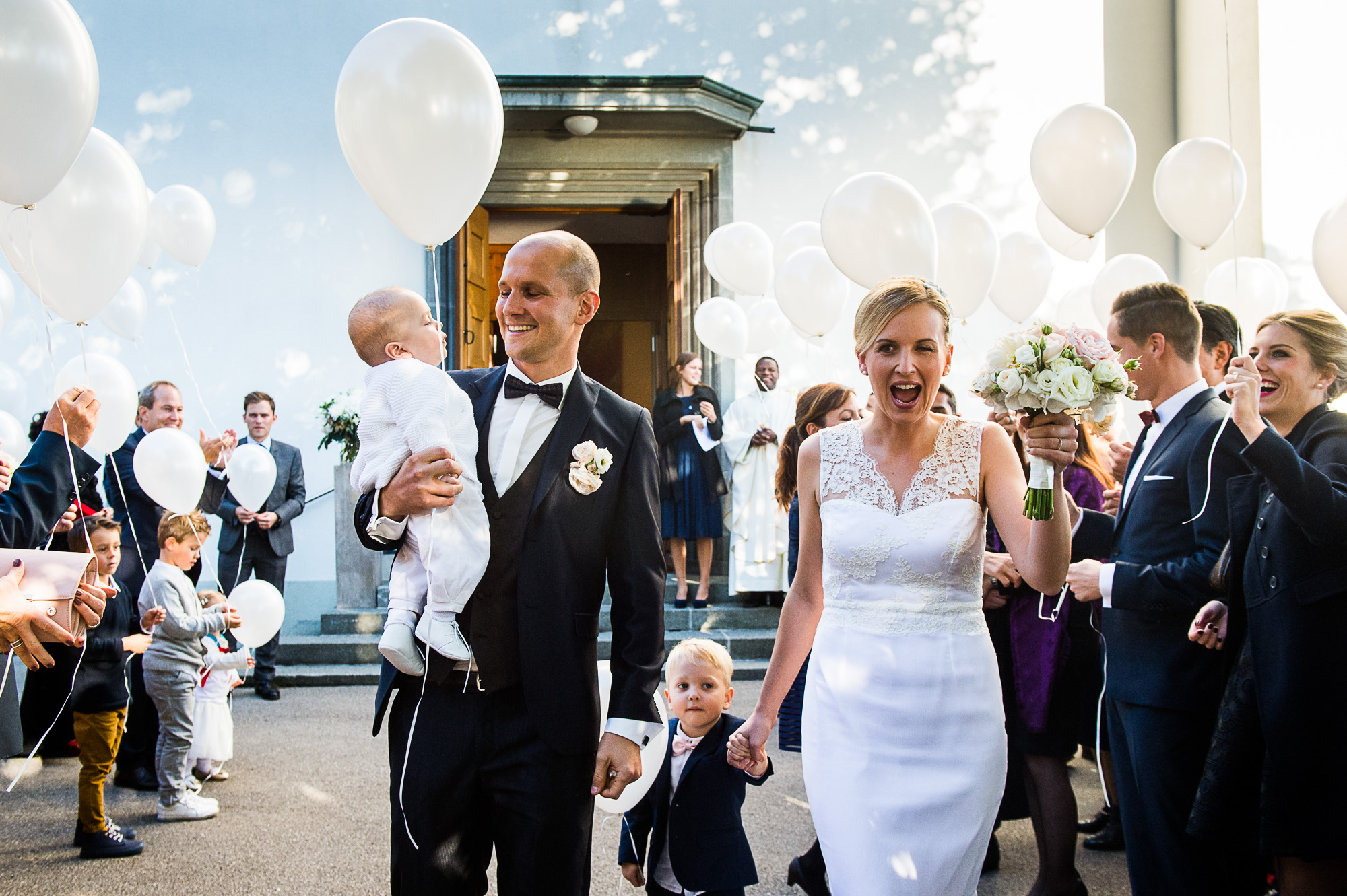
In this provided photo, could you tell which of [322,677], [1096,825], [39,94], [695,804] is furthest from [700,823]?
[322,677]

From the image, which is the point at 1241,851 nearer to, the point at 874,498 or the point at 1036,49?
the point at 874,498

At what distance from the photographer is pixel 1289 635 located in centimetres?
253

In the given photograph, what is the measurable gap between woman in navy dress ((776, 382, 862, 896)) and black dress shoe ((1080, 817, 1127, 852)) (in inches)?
50.6

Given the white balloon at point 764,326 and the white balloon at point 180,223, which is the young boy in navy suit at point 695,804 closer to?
the white balloon at point 180,223

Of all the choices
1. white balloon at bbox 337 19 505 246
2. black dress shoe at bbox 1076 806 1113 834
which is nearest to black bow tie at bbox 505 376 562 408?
white balloon at bbox 337 19 505 246

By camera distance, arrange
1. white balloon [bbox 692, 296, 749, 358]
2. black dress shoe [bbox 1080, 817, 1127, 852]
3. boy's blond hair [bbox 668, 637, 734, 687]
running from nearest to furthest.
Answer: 1. boy's blond hair [bbox 668, 637, 734, 687]
2. black dress shoe [bbox 1080, 817, 1127, 852]
3. white balloon [bbox 692, 296, 749, 358]

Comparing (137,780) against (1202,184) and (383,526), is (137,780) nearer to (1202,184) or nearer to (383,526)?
(383,526)

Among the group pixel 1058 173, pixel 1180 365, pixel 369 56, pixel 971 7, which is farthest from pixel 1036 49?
pixel 369 56

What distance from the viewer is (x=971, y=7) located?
32.7 ft

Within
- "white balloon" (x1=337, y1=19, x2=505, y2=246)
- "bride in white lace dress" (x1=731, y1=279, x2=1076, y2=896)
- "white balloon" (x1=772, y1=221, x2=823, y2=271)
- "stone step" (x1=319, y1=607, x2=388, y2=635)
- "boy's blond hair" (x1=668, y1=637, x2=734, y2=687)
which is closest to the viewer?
"bride in white lace dress" (x1=731, y1=279, x2=1076, y2=896)

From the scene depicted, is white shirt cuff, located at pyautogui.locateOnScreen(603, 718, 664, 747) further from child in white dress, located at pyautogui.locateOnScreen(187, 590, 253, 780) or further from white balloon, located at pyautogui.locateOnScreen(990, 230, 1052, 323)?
white balloon, located at pyautogui.locateOnScreen(990, 230, 1052, 323)

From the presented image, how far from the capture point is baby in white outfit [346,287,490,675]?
1.96m

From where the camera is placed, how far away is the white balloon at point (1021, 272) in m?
6.41

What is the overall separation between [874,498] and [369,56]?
1913 millimetres
